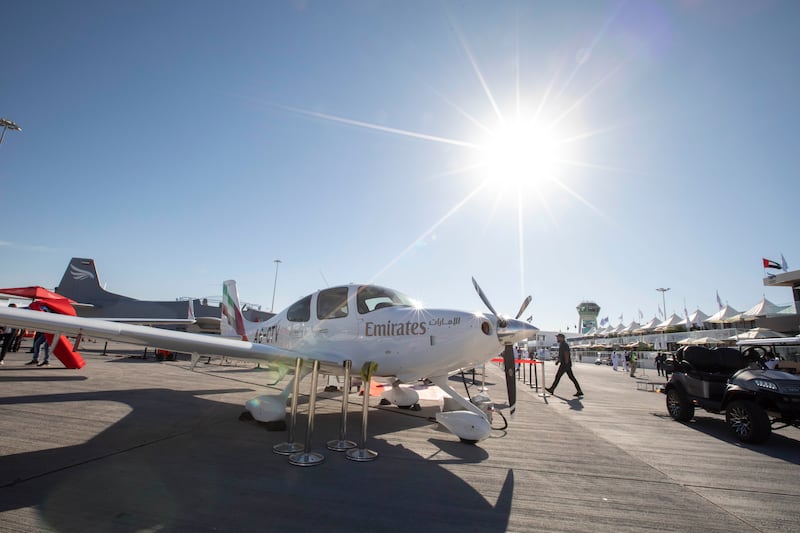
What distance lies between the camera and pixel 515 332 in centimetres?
546

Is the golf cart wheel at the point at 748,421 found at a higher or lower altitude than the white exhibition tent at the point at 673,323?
lower

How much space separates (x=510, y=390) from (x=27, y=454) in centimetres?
652

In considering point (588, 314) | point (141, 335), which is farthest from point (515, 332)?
point (588, 314)

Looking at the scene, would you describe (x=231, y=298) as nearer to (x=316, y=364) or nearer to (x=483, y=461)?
(x=316, y=364)

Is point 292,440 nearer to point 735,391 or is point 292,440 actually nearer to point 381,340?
point 381,340

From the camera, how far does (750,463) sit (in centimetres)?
482

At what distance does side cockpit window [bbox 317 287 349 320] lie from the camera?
6621 millimetres

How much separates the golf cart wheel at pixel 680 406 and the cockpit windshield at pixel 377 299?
6.38 meters

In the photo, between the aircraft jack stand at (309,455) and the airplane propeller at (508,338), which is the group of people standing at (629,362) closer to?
the airplane propeller at (508,338)

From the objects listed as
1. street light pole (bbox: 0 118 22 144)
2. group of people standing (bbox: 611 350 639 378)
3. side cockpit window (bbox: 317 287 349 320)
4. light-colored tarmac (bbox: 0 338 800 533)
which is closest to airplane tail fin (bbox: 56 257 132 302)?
street light pole (bbox: 0 118 22 144)

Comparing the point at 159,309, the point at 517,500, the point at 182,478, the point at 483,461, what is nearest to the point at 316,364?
the point at 182,478

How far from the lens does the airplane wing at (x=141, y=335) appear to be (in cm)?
405

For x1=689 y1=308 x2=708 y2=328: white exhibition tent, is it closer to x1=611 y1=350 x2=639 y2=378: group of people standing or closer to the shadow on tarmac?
x1=611 y1=350 x2=639 y2=378: group of people standing

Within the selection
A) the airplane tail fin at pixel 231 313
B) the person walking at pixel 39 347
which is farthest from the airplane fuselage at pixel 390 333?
the person walking at pixel 39 347
